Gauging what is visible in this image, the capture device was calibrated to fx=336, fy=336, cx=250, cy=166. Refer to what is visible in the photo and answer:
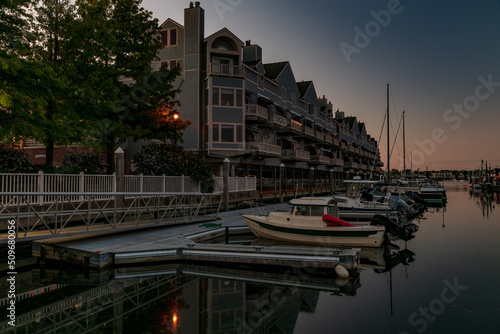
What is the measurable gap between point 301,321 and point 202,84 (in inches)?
1170

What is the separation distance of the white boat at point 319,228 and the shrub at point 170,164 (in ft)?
30.4

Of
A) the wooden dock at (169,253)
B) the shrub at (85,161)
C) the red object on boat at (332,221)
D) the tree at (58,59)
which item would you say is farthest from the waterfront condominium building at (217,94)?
the wooden dock at (169,253)

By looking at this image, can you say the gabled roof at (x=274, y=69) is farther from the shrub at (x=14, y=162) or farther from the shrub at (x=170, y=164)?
the shrub at (x=14, y=162)

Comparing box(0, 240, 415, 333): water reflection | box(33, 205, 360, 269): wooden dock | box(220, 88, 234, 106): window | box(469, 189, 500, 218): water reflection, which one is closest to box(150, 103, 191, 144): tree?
box(220, 88, 234, 106): window

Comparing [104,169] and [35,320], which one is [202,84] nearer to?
[104,169]

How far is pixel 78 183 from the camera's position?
691 inches

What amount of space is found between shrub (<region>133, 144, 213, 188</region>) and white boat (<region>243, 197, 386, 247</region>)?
9261 mm

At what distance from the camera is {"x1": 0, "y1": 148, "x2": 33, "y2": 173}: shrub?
17078 mm

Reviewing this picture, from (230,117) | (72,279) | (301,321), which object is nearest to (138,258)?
(72,279)

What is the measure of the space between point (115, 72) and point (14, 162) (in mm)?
8293

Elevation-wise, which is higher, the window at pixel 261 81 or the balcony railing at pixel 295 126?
the window at pixel 261 81

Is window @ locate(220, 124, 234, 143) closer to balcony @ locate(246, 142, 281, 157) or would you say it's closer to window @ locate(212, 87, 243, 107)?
balcony @ locate(246, 142, 281, 157)

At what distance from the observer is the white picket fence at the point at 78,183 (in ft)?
49.2

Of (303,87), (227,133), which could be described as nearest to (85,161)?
(227,133)
